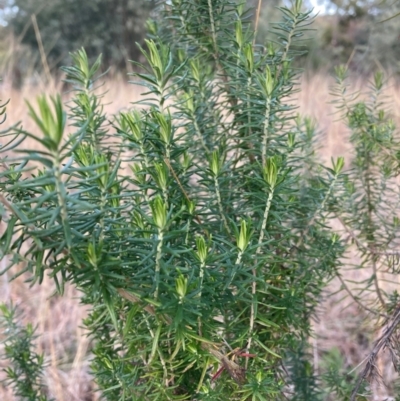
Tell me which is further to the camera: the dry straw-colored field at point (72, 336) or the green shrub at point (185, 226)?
the dry straw-colored field at point (72, 336)

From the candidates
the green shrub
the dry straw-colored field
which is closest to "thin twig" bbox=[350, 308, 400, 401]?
the green shrub

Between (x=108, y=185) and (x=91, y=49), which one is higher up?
(x=91, y=49)

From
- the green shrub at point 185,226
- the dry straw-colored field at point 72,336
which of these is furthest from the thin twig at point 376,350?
the dry straw-colored field at point 72,336

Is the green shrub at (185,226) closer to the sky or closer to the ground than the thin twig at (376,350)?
closer to the sky

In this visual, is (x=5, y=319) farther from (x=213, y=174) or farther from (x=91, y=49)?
(x=91, y=49)

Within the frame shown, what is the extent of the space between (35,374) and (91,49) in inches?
290

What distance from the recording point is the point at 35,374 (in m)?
0.80

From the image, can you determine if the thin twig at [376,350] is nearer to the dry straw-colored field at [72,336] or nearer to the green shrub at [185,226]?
the green shrub at [185,226]

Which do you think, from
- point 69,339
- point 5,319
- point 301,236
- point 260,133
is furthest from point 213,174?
point 69,339

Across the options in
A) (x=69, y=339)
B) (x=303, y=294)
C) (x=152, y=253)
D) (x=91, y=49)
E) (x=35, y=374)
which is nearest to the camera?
(x=152, y=253)

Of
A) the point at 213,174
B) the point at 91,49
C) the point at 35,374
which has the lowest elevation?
the point at 35,374

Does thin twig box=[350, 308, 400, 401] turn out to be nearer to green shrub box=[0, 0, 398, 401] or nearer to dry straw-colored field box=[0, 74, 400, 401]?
green shrub box=[0, 0, 398, 401]

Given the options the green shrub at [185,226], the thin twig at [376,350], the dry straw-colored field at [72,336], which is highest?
the green shrub at [185,226]

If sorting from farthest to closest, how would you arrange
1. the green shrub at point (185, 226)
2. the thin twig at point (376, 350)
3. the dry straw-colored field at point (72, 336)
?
1. the dry straw-colored field at point (72, 336)
2. the thin twig at point (376, 350)
3. the green shrub at point (185, 226)
